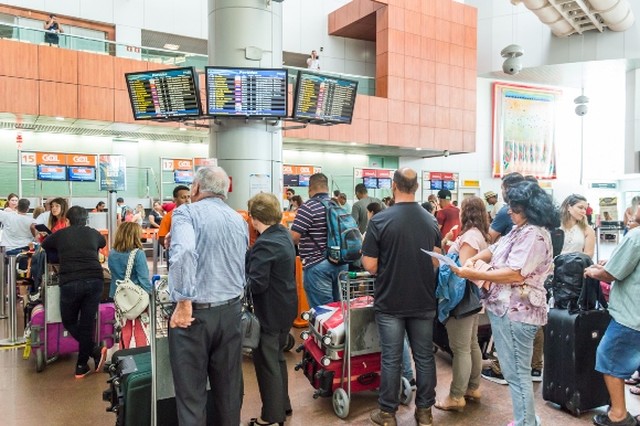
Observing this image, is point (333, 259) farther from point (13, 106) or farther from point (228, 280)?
point (13, 106)

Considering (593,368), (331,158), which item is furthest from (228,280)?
(331,158)

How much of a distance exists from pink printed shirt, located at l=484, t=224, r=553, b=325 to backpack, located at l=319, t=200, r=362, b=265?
1644 mm

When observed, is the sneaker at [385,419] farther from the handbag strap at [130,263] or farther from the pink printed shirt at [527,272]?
the handbag strap at [130,263]

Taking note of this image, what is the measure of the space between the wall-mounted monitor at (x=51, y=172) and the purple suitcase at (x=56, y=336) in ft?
A: 25.2

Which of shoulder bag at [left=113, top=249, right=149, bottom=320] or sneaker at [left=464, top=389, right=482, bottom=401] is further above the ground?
shoulder bag at [left=113, top=249, right=149, bottom=320]

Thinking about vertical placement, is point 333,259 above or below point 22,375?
above

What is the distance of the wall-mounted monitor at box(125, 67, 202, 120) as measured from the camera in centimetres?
586

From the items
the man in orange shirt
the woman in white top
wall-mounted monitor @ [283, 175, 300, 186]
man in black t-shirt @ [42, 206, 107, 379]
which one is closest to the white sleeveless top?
the woman in white top

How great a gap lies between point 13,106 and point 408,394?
34.8ft

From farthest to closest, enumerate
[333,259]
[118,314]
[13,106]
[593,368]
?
[13,106], [333,259], [118,314], [593,368]

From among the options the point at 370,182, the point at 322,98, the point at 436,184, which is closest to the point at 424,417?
the point at 322,98

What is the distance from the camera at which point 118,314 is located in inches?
168

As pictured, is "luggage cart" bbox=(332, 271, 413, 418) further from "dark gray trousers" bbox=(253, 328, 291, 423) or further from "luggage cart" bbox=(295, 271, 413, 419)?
"dark gray trousers" bbox=(253, 328, 291, 423)

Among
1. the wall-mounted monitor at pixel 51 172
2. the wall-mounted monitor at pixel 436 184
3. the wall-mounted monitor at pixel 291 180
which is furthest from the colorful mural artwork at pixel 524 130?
the wall-mounted monitor at pixel 51 172
